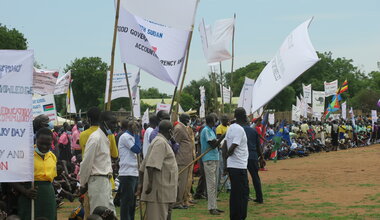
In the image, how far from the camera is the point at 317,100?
1444 inches

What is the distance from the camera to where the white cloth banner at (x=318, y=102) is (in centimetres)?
3641

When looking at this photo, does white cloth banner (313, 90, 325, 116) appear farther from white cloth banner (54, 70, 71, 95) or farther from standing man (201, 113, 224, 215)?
standing man (201, 113, 224, 215)

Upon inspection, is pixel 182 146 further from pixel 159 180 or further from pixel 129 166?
Answer: pixel 159 180

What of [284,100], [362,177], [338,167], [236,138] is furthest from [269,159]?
[284,100]

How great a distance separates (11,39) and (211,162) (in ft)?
135

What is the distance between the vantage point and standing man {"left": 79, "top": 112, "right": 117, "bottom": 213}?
6918mm

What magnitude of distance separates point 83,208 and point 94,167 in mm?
1209

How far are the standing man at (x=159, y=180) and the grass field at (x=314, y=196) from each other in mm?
3030

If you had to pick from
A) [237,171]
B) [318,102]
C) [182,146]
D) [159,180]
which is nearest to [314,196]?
[182,146]

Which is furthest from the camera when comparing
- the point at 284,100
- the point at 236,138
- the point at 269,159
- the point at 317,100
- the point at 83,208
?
the point at 284,100

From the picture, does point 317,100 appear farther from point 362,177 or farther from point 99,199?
point 99,199

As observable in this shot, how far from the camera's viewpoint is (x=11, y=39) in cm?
4869

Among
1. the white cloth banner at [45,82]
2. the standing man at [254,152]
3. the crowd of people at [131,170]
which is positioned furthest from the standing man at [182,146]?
the white cloth banner at [45,82]

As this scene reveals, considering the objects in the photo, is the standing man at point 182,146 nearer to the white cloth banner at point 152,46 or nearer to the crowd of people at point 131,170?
the crowd of people at point 131,170
